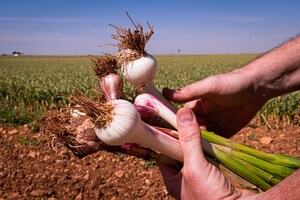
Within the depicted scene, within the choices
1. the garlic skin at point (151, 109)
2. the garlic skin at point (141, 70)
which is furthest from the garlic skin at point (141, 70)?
the garlic skin at point (151, 109)

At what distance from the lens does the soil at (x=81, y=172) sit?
3406mm

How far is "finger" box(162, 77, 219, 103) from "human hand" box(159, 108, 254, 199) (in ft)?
1.53

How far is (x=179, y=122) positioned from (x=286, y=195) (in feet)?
2.30

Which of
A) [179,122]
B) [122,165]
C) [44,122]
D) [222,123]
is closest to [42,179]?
[122,165]

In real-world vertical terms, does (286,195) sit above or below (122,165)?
above

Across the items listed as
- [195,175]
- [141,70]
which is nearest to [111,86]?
[141,70]

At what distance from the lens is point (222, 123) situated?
2750 mm

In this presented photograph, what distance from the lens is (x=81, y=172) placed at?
3816mm

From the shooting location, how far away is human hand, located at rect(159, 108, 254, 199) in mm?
1608

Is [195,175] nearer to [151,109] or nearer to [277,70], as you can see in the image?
[151,109]

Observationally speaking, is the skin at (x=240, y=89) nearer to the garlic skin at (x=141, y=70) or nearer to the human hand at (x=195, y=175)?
the garlic skin at (x=141, y=70)

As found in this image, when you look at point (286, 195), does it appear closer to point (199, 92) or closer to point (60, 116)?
point (199, 92)

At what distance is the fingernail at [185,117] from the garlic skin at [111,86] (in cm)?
46

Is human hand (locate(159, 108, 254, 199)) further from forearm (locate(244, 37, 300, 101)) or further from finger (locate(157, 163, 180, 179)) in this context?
forearm (locate(244, 37, 300, 101))
